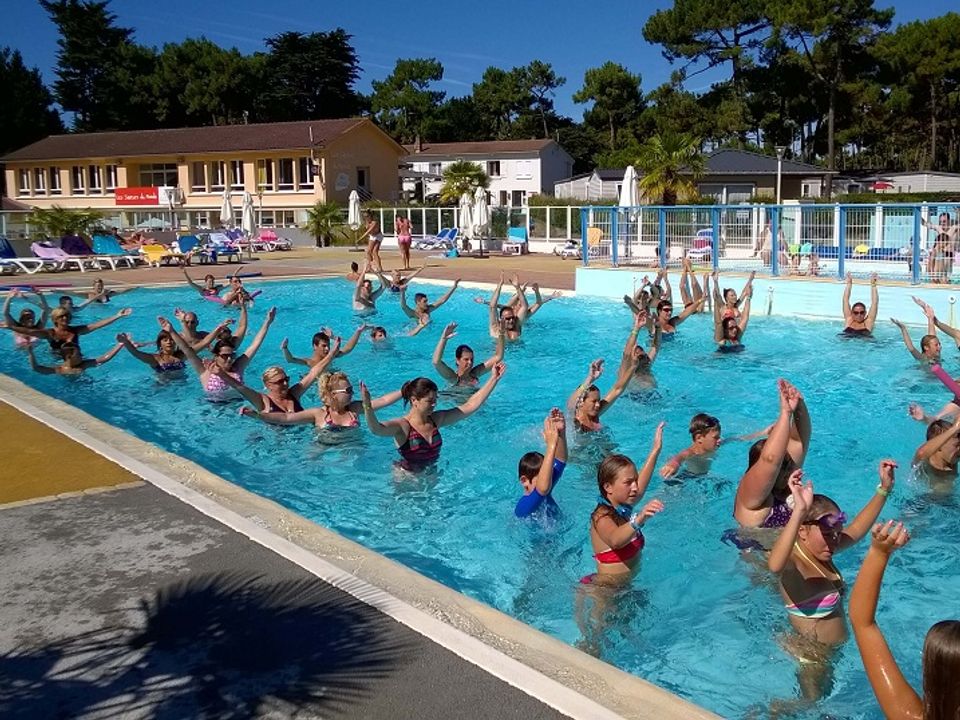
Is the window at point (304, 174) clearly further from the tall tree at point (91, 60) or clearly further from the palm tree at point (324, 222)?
the tall tree at point (91, 60)

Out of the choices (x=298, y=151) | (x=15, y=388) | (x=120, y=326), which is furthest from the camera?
(x=298, y=151)

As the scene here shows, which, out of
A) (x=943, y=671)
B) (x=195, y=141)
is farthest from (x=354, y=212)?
(x=943, y=671)

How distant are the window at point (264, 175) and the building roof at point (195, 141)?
1.12 m

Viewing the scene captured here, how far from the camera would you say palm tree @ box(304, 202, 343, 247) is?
132 feet

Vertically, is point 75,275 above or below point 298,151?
below

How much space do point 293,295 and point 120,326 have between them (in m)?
4.92

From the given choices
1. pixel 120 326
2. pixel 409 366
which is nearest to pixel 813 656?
pixel 409 366

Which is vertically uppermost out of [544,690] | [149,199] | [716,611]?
[149,199]

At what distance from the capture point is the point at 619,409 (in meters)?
10.6

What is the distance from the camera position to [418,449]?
7.44m

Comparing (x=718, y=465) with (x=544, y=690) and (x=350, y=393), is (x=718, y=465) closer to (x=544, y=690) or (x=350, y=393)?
(x=350, y=393)

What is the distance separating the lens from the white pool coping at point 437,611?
3.47 m

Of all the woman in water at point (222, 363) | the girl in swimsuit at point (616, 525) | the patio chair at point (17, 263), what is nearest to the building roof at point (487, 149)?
the patio chair at point (17, 263)

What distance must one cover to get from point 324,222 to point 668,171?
15429 mm
